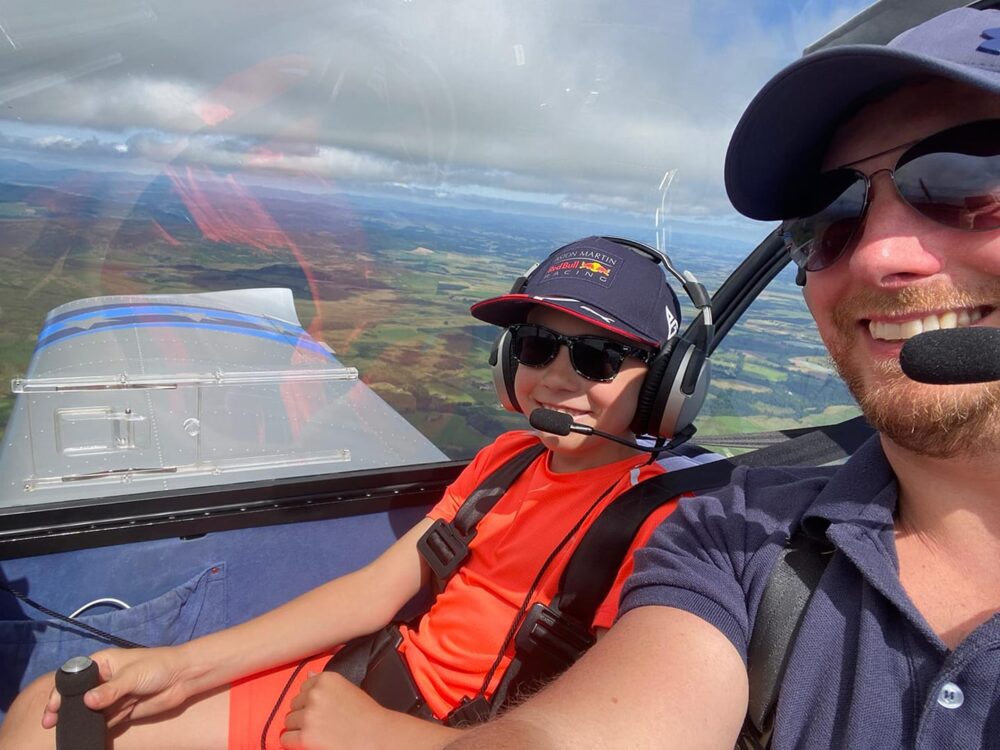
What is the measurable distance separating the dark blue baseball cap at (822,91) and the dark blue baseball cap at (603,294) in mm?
429

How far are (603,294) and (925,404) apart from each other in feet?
2.50

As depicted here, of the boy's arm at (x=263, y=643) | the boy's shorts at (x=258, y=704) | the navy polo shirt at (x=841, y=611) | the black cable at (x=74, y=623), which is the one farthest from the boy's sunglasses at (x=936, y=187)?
the black cable at (x=74, y=623)

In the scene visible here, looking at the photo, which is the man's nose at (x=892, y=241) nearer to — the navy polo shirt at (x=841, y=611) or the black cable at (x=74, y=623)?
the navy polo shirt at (x=841, y=611)

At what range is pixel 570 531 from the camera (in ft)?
4.63

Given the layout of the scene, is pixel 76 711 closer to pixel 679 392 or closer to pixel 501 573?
pixel 501 573

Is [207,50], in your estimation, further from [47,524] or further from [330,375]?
[47,524]

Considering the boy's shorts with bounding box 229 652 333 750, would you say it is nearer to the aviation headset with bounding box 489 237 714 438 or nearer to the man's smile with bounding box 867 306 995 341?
the aviation headset with bounding box 489 237 714 438

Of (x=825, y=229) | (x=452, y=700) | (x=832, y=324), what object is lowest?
(x=452, y=700)

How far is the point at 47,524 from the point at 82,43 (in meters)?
1.20

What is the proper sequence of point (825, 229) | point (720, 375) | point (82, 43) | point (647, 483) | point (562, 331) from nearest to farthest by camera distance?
point (825, 229), point (647, 483), point (562, 331), point (82, 43), point (720, 375)

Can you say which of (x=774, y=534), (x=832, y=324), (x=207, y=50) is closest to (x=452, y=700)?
(x=774, y=534)

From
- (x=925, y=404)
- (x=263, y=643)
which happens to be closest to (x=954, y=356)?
(x=925, y=404)

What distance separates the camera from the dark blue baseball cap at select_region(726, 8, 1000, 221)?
71 cm

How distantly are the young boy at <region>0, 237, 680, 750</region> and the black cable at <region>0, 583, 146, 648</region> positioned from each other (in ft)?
0.76
